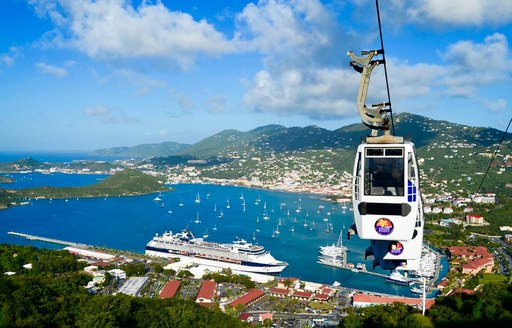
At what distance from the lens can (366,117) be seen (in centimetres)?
400

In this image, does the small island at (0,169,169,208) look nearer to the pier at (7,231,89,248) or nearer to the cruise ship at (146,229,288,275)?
the pier at (7,231,89,248)

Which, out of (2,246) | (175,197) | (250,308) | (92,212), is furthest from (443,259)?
(175,197)

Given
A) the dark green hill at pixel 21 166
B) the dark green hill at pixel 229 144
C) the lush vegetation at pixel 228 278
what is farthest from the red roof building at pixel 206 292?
the dark green hill at pixel 229 144

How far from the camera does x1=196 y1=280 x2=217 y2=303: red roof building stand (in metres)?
15.6

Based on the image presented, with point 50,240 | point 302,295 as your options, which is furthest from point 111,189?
point 302,295

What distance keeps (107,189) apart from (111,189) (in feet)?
1.37

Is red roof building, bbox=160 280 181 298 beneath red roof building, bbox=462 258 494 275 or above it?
above

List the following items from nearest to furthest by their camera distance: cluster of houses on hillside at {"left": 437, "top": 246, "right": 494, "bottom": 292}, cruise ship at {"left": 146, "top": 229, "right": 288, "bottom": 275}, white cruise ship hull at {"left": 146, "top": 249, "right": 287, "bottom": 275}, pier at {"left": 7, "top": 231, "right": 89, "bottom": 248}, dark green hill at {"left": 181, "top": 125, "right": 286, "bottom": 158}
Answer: cluster of houses on hillside at {"left": 437, "top": 246, "right": 494, "bottom": 292}, white cruise ship hull at {"left": 146, "top": 249, "right": 287, "bottom": 275}, cruise ship at {"left": 146, "top": 229, "right": 288, "bottom": 275}, pier at {"left": 7, "top": 231, "right": 89, "bottom": 248}, dark green hill at {"left": 181, "top": 125, "right": 286, "bottom": 158}

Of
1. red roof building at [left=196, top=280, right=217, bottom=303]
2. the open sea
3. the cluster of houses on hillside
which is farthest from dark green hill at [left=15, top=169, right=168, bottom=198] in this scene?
the cluster of houses on hillside

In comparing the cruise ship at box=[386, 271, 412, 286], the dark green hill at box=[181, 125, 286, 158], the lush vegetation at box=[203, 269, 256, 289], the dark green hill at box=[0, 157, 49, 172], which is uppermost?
the dark green hill at box=[181, 125, 286, 158]

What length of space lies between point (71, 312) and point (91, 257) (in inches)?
450

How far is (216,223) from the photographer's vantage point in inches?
1332

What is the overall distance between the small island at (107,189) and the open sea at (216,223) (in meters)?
1.99

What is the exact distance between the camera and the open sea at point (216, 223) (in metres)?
22.4
